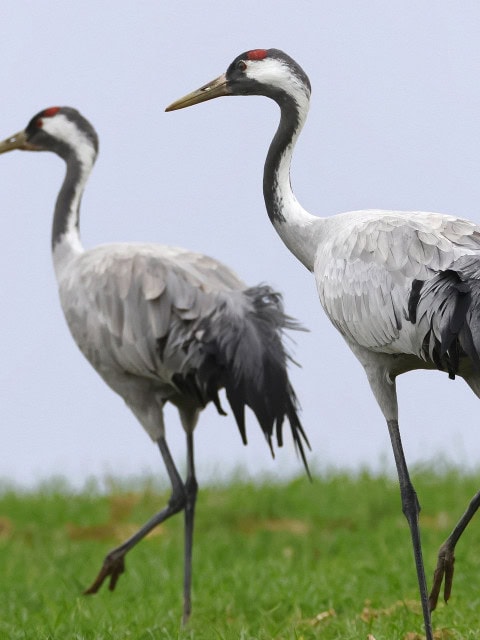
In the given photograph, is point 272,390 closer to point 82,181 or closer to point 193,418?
point 193,418

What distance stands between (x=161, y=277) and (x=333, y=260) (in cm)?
181

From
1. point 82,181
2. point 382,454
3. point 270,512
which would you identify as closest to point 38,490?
point 270,512

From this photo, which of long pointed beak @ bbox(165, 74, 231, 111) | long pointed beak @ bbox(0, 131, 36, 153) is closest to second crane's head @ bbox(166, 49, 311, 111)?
long pointed beak @ bbox(165, 74, 231, 111)

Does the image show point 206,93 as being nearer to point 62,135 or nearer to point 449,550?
point 449,550

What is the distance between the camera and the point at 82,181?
8.03m

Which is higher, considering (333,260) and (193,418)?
(333,260)

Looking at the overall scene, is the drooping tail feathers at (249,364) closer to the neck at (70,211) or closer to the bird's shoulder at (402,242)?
the bird's shoulder at (402,242)

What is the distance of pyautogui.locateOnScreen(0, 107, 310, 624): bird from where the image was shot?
6480mm

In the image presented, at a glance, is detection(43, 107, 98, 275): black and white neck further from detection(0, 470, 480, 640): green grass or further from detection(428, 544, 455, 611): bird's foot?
detection(428, 544, 455, 611): bird's foot

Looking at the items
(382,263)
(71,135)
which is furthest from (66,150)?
(382,263)

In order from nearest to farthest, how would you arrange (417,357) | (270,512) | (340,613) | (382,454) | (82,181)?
(417,357)
(340,613)
(82,181)
(270,512)
(382,454)

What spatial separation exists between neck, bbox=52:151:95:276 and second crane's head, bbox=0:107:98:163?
4 centimetres

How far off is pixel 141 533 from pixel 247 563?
1.29 meters

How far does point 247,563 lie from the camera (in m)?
7.98
